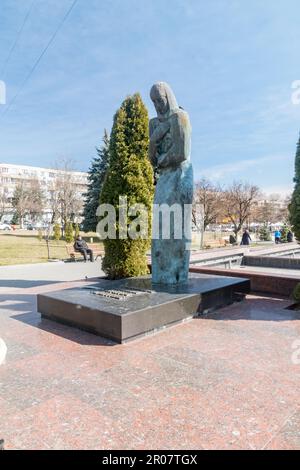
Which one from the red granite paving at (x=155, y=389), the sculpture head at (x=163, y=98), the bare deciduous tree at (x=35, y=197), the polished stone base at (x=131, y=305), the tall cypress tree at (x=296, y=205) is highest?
the bare deciduous tree at (x=35, y=197)

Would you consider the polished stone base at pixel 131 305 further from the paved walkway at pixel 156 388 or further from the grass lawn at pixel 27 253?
the grass lawn at pixel 27 253

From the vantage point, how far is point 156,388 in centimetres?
289

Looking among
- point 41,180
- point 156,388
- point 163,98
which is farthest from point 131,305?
point 41,180

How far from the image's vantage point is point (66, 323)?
15.6 feet

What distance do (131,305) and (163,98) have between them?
11.9 feet

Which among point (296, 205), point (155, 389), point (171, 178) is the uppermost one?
point (171, 178)

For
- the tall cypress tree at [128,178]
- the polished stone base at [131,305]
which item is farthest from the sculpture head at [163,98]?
the polished stone base at [131,305]

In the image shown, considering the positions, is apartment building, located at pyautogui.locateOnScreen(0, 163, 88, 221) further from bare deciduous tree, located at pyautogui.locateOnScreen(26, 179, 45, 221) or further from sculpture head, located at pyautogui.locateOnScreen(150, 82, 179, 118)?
sculpture head, located at pyautogui.locateOnScreen(150, 82, 179, 118)

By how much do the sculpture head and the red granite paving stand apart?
3731mm

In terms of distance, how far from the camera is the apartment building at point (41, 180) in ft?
130

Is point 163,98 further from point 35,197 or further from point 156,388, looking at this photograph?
point 35,197

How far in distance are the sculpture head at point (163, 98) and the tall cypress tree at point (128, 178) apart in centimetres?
299

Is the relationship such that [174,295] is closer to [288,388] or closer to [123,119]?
[288,388]
